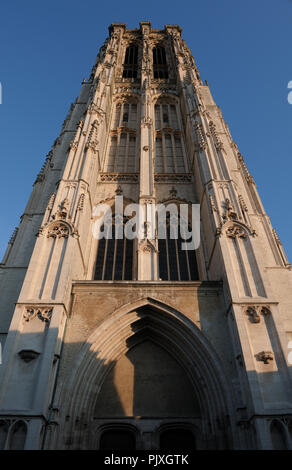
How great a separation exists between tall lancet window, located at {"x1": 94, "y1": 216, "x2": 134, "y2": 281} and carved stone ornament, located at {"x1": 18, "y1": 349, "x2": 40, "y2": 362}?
4.93 m

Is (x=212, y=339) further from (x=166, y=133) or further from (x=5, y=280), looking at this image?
(x=166, y=133)

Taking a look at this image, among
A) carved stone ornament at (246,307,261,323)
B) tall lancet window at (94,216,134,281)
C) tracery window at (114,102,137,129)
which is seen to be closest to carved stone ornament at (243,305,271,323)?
carved stone ornament at (246,307,261,323)

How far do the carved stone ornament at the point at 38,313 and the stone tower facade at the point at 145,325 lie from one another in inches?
1.8

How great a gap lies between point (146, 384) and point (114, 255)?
5.47 m

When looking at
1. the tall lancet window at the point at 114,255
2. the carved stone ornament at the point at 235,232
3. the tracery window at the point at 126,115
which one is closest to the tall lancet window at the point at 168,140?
the tracery window at the point at 126,115

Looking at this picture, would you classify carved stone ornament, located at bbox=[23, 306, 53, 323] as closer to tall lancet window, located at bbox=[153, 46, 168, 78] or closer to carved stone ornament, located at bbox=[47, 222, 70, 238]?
carved stone ornament, located at bbox=[47, 222, 70, 238]

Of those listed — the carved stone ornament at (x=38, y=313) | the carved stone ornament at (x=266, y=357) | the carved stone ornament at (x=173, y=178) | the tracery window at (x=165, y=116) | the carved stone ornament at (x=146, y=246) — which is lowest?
the carved stone ornament at (x=266, y=357)

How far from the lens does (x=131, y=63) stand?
95.0ft

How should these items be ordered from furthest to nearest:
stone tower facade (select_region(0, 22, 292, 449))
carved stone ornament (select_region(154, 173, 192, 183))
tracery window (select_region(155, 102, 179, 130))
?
tracery window (select_region(155, 102, 179, 130)) → carved stone ornament (select_region(154, 173, 192, 183)) → stone tower facade (select_region(0, 22, 292, 449))

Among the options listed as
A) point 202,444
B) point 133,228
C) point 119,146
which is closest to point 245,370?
point 202,444

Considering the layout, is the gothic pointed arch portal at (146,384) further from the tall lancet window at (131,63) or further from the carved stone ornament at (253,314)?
the tall lancet window at (131,63)

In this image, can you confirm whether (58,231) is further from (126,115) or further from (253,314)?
(126,115)

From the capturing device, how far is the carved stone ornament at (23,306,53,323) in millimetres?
9086

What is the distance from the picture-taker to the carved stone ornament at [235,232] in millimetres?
11422
